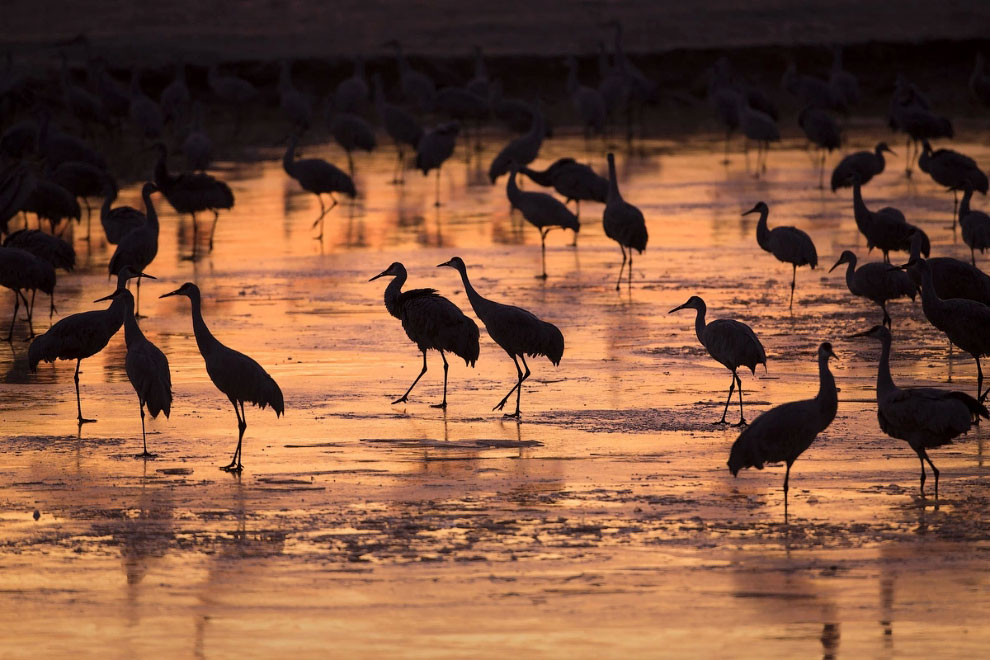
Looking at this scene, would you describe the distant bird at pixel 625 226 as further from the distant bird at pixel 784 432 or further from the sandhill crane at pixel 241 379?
the distant bird at pixel 784 432

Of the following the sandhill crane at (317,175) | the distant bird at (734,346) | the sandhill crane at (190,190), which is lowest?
the distant bird at (734,346)

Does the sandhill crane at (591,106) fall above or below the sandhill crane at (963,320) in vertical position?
above

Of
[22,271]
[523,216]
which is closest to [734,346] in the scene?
[22,271]

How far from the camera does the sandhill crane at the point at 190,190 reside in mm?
23500

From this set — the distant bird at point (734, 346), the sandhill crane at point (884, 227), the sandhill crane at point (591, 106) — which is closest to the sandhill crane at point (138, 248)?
the distant bird at point (734, 346)

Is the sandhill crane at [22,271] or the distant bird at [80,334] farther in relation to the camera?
the sandhill crane at [22,271]

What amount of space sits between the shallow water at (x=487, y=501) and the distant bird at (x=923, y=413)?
0.40 m

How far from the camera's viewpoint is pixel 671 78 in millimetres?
53188

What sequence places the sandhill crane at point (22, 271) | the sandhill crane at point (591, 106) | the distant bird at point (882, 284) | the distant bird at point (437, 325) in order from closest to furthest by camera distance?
the distant bird at point (437, 325)
the sandhill crane at point (22, 271)
the distant bird at point (882, 284)
the sandhill crane at point (591, 106)

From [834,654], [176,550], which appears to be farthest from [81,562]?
[834,654]

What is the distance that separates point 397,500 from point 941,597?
352 cm

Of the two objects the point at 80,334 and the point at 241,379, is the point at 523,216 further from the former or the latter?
the point at 241,379

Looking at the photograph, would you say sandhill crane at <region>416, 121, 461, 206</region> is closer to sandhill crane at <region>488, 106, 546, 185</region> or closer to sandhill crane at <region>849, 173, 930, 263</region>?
sandhill crane at <region>488, 106, 546, 185</region>

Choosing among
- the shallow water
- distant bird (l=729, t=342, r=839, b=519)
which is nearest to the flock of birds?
distant bird (l=729, t=342, r=839, b=519)
